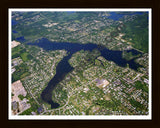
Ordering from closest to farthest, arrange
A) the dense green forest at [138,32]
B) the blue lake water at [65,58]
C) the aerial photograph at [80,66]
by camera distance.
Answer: the aerial photograph at [80,66] < the blue lake water at [65,58] < the dense green forest at [138,32]

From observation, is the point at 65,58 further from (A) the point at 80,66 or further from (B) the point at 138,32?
(B) the point at 138,32

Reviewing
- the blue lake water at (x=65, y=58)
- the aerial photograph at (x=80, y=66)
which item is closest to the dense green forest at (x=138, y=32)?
the aerial photograph at (x=80, y=66)

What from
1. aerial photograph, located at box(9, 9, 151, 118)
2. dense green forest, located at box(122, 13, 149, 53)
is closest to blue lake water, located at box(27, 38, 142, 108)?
aerial photograph, located at box(9, 9, 151, 118)

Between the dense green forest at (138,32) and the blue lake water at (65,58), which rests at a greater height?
the dense green forest at (138,32)

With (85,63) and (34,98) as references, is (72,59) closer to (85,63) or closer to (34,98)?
(85,63)

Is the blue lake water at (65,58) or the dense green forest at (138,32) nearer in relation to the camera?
the blue lake water at (65,58)

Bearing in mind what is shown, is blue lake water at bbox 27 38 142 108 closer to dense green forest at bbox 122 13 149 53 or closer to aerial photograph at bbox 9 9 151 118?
aerial photograph at bbox 9 9 151 118

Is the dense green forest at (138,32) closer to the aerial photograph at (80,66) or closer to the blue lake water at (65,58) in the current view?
the aerial photograph at (80,66)

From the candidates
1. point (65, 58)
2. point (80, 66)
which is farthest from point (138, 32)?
point (65, 58)
